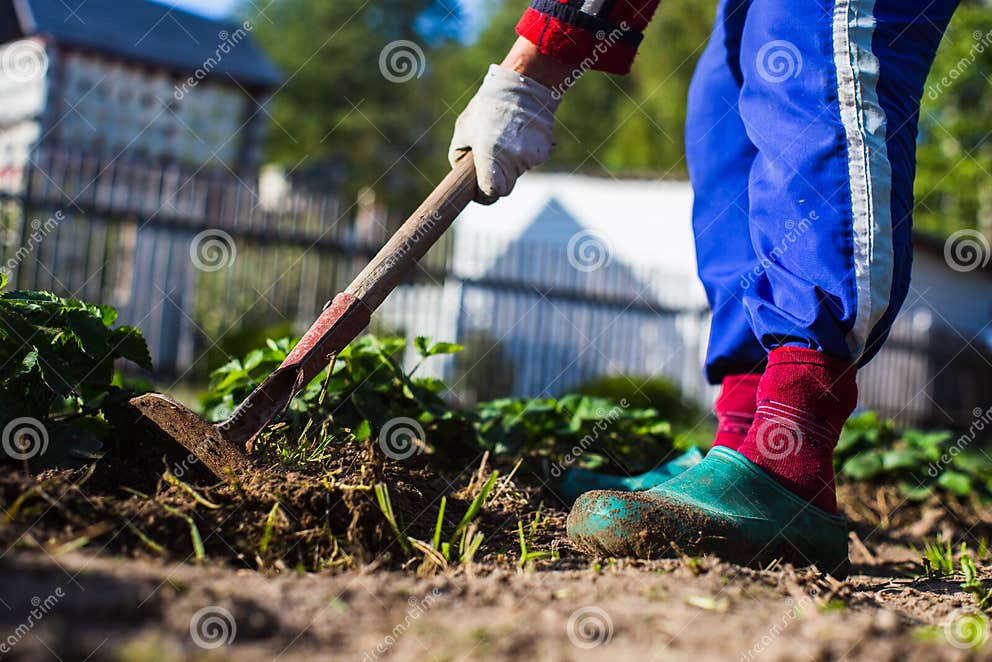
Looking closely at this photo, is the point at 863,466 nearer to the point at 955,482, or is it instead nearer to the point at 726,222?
the point at 955,482

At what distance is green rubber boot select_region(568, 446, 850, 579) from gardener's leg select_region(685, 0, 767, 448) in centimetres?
50

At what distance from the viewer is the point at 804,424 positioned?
6.21ft

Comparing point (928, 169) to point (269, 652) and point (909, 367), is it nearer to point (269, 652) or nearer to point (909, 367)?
point (909, 367)

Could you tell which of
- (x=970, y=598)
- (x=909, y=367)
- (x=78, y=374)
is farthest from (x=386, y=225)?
(x=909, y=367)

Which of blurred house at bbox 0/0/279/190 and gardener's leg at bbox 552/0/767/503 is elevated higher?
blurred house at bbox 0/0/279/190

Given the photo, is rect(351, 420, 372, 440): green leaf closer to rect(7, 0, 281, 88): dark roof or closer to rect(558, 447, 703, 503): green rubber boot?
rect(558, 447, 703, 503): green rubber boot

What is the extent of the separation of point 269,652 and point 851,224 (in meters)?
1.43

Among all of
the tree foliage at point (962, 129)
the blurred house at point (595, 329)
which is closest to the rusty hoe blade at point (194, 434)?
the blurred house at point (595, 329)

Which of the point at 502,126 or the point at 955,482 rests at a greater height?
the point at 502,126

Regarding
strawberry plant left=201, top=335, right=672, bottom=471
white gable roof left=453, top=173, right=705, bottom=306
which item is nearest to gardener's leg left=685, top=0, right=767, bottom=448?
strawberry plant left=201, top=335, right=672, bottom=471

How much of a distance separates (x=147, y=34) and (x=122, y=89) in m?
1.52

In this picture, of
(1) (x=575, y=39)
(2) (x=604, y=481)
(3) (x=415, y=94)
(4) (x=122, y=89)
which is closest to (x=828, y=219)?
(1) (x=575, y=39)

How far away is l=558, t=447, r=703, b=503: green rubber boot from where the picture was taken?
2533mm

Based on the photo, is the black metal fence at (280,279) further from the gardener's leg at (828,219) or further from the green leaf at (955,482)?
the gardener's leg at (828,219)
